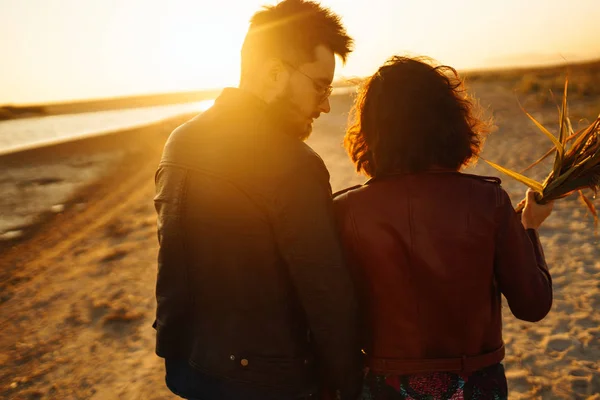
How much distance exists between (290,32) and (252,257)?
28.7 inches

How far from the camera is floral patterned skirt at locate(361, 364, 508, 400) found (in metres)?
1.46

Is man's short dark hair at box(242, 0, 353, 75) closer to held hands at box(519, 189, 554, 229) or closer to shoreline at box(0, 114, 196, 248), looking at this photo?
held hands at box(519, 189, 554, 229)

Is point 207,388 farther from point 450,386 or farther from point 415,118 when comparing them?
point 415,118

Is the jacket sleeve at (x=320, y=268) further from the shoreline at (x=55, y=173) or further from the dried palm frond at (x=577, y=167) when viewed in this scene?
the shoreline at (x=55, y=173)

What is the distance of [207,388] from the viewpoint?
158 centimetres

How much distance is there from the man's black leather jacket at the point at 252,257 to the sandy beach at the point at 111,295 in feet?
6.85

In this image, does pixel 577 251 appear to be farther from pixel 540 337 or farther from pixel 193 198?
pixel 193 198

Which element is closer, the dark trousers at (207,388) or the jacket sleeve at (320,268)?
the jacket sleeve at (320,268)

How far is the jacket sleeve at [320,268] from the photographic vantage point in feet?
4.48

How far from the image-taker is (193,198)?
4.74 ft

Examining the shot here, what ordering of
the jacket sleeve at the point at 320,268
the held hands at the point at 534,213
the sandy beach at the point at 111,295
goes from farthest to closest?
the sandy beach at the point at 111,295
the held hands at the point at 534,213
the jacket sleeve at the point at 320,268

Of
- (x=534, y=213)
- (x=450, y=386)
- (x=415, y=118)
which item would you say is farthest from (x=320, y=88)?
(x=450, y=386)

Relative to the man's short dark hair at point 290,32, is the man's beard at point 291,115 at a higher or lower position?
lower

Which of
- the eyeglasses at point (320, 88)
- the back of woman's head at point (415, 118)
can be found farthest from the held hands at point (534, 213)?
the eyeglasses at point (320, 88)
